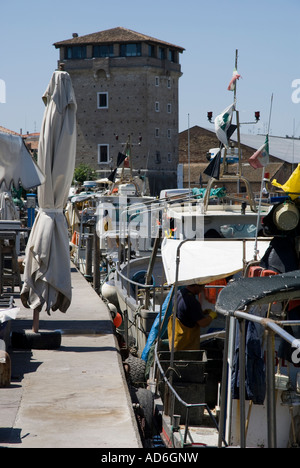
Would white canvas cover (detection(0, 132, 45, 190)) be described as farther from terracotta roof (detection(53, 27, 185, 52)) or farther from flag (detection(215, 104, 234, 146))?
terracotta roof (detection(53, 27, 185, 52))

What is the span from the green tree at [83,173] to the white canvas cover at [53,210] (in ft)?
216

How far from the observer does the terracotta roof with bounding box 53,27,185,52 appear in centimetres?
7762

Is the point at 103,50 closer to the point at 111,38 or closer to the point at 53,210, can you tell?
the point at 111,38

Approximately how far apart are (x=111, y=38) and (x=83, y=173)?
1447 cm

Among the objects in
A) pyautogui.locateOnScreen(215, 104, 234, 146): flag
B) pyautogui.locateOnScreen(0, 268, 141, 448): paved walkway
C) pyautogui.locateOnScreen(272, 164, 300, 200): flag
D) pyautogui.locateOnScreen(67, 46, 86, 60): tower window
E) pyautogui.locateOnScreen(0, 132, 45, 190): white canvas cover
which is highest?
pyautogui.locateOnScreen(67, 46, 86, 60): tower window

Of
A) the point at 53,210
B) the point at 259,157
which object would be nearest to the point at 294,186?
the point at 53,210

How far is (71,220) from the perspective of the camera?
28312 millimetres

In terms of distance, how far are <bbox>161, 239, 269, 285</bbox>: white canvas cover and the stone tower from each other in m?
68.6

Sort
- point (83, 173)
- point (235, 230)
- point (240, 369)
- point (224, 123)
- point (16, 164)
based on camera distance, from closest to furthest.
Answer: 1. point (240, 369)
2. point (16, 164)
3. point (235, 230)
4. point (224, 123)
5. point (83, 173)

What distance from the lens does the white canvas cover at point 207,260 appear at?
716 centimetres

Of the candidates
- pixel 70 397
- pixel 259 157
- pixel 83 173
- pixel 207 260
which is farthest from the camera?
pixel 83 173

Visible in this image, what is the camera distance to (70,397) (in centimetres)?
667

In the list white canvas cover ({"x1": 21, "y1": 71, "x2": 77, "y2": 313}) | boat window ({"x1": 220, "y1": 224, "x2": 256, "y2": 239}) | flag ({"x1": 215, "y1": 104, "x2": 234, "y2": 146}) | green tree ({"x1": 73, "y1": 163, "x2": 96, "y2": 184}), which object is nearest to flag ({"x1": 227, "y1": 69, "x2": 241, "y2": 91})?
flag ({"x1": 215, "y1": 104, "x2": 234, "y2": 146})
